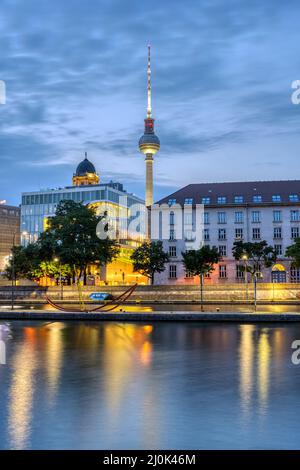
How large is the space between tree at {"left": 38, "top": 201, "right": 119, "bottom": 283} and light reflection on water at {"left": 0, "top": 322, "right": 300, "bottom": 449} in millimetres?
50224

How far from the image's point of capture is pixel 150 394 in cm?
1573

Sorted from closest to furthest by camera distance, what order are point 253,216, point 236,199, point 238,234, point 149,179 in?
1. point 253,216
2. point 238,234
3. point 236,199
4. point 149,179

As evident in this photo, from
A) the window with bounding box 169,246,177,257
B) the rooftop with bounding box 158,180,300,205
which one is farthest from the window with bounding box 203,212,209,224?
the window with bounding box 169,246,177,257

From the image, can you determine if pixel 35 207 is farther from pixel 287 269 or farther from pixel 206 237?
pixel 287 269

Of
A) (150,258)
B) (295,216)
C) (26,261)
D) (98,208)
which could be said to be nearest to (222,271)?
(150,258)

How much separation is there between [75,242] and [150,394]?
65.4 m

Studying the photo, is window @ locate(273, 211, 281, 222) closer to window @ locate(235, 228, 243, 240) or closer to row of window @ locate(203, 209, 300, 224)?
row of window @ locate(203, 209, 300, 224)

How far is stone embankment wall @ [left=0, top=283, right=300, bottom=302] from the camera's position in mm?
72812

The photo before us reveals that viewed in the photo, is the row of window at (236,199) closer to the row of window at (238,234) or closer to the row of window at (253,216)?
the row of window at (253,216)

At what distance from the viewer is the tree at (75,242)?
7900 cm

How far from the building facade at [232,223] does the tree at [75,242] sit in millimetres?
18902

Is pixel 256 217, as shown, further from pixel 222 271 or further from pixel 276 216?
pixel 222 271

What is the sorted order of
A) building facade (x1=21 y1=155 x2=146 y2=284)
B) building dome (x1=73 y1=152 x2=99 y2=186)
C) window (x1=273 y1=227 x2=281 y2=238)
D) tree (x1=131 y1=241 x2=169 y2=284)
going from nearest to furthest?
tree (x1=131 y1=241 x2=169 y2=284), window (x1=273 y1=227 x2=281 y2=238), building facade (x1=21 y1=155 x2=146 y2=284), building dome (x1=73 y1=152 x2=99 y2=186)
